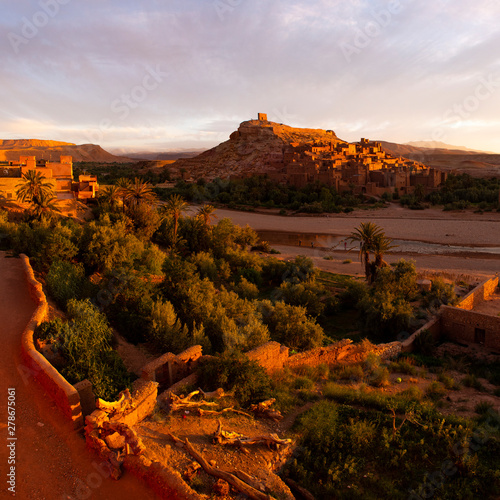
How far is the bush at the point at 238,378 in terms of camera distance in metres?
7.05

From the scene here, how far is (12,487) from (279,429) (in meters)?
3.76

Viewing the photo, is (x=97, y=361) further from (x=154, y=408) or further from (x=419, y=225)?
(x=419, y=225)

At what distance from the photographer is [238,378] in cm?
713

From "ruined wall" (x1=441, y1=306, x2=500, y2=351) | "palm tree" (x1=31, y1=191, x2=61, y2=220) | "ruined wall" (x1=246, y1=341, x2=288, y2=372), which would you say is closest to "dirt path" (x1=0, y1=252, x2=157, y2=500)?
"ruined wall" (x1=246, y1=341, x2=288, y2=372)

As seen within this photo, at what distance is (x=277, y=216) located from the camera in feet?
152

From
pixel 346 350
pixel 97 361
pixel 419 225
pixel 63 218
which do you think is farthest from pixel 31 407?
pixel 419 225

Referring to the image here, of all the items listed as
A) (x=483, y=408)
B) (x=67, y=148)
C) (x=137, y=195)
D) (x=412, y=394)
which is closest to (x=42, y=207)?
(x=137, y=195)

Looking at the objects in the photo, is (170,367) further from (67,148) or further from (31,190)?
(67,148)

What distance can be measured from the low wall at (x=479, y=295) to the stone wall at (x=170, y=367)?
1009 cm

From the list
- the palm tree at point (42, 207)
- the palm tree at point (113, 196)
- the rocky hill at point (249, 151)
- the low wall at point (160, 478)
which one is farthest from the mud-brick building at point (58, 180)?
the rocky hill at point (249, 151)

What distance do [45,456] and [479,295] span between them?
1545cm

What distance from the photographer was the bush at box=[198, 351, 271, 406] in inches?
278

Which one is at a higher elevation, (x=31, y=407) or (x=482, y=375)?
(x=31, y=407)

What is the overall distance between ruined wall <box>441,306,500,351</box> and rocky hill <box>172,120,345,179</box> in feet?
175
